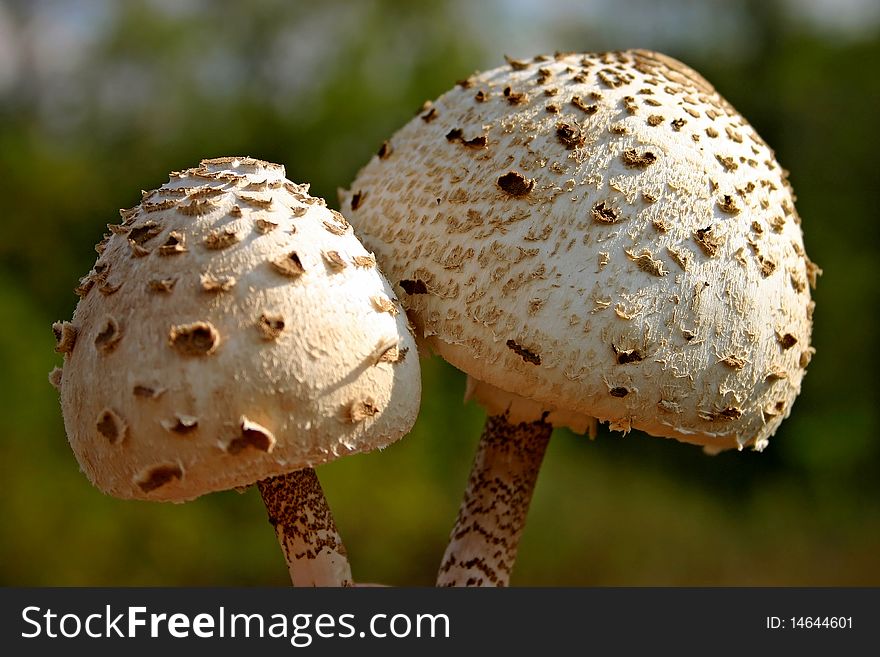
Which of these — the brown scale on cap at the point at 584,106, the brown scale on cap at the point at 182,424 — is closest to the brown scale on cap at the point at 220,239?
the brown scale on cap at the point at 182,424

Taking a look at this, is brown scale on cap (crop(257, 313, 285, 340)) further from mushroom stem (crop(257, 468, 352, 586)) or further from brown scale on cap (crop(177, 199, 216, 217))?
mushroom stem (crop(257, 468, 352, 586))

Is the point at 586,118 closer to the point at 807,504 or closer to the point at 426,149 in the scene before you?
the point at 426,149

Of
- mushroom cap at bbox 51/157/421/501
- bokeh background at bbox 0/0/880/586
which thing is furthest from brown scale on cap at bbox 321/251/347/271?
bokeh background at bbox 0/0/880/586

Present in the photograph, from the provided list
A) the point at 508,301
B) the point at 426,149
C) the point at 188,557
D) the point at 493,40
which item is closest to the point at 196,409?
the point at 508,301

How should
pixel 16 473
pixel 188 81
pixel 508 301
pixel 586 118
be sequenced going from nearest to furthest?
pixel 508 301, pixel 586 118, pixel 16 473, pixel 188 81

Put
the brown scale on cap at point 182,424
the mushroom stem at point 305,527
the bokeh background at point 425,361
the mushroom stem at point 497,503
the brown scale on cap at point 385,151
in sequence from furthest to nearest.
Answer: the bokeh background at point 425,361 → the mushroom stem at point 497,503 → the brown scale on cap at point 385,151 → the mushroom stem at point 305,527 → the brown scale on cap at point 182,424

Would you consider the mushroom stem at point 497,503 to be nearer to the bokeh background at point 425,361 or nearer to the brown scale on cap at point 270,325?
the brown scale on cap at point 270,325
